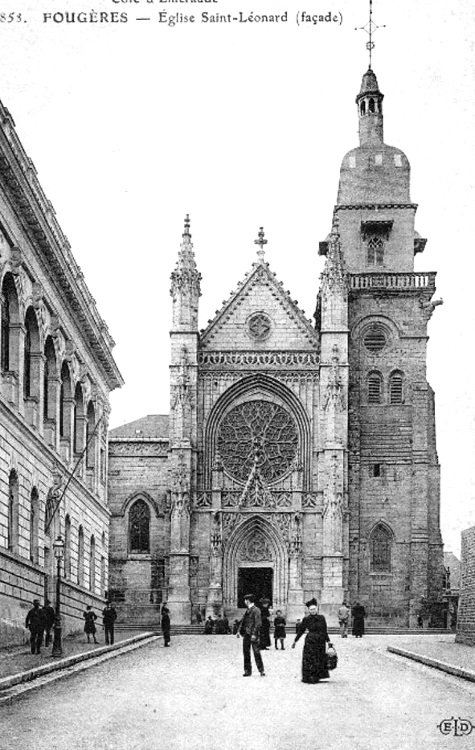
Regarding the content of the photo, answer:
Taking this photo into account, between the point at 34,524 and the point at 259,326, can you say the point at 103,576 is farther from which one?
the point at 259,326

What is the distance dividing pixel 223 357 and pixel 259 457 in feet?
17.0

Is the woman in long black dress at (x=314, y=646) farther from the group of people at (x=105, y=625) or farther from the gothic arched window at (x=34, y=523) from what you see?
the gothic arched window at (x=34, y=523)

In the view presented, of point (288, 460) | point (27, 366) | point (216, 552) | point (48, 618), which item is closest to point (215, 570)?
point (216, 552)

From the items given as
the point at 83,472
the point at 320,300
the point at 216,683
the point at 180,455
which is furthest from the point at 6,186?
the point at 320,300

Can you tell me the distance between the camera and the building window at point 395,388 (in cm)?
6112

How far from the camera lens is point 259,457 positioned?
59844 millimetres

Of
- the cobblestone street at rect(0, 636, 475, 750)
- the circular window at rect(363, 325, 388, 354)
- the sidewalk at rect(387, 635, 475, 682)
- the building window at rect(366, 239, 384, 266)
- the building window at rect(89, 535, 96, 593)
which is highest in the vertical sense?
the building window at rect(366, 239, 384, 266)

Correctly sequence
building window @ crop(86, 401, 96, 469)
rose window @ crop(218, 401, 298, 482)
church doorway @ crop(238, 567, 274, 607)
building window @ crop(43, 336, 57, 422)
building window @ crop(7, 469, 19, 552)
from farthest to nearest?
rose window @ crop(218, 401, 298, 482), church doorway @ crop(238, 567, 274, 607), building window @ crop(86, 401, 96, 469), building window @ crop(43, 336, 57, 422), building window @ crop(7, 469, 19, 552)

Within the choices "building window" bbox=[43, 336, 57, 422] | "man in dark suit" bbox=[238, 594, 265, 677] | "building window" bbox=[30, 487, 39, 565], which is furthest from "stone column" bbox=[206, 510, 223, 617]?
"man in dark suit" bbox=[238, 594, 265, 677]

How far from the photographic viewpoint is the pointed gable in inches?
2410

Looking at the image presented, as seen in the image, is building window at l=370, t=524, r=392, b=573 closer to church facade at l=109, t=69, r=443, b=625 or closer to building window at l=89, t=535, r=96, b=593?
church facade at l=109, t=69, r=443, b=625

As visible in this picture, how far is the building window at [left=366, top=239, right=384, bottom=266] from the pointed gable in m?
5.54

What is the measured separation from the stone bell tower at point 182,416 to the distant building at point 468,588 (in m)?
23.3

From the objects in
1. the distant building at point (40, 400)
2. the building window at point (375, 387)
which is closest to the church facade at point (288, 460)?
the building window at point (375, 387)
